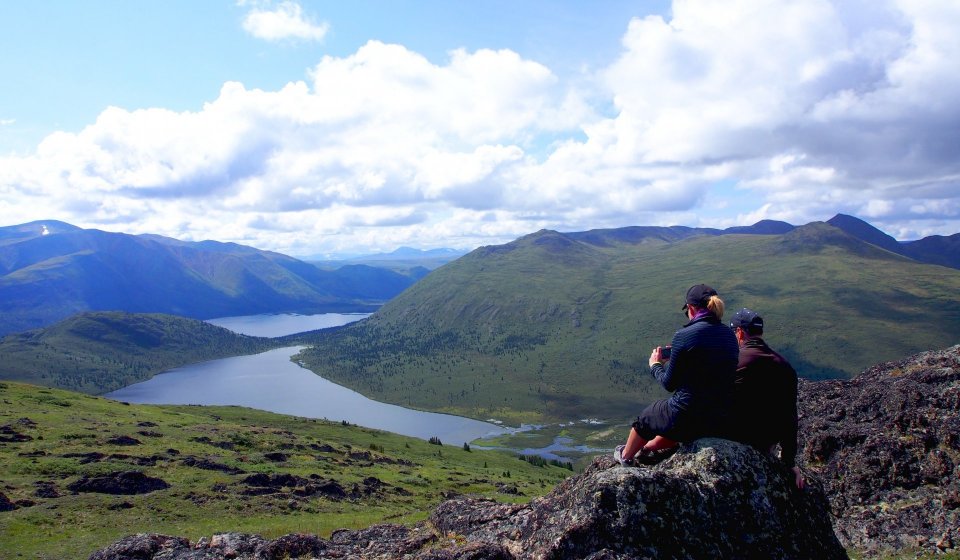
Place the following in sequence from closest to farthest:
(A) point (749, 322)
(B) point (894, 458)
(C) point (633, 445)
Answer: (A) point (749, 322)
(C) point (633, 445)
(B) point (894, 458)

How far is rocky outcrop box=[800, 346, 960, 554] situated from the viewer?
2017 cm

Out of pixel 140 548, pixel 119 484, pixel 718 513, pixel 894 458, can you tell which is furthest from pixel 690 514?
pixel 119 484

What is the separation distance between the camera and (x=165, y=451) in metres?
62.7

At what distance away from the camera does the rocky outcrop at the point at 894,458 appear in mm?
20172

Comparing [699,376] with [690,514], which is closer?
[690,514]

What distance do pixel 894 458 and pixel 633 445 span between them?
17.9 metres

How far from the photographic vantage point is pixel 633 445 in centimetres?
1327

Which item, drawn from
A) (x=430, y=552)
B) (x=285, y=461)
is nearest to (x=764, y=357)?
(x=430, y=552)

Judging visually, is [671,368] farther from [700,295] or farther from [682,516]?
[682,516]

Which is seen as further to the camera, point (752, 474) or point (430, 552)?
point (430, 552)

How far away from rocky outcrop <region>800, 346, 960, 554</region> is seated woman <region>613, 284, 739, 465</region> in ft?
43.5

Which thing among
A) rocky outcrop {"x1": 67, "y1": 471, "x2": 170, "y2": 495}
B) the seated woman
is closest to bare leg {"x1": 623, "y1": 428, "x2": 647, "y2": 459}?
the seated woman

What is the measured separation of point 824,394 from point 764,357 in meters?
27.8

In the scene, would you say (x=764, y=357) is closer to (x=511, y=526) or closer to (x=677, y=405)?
(x=677, y=405)
